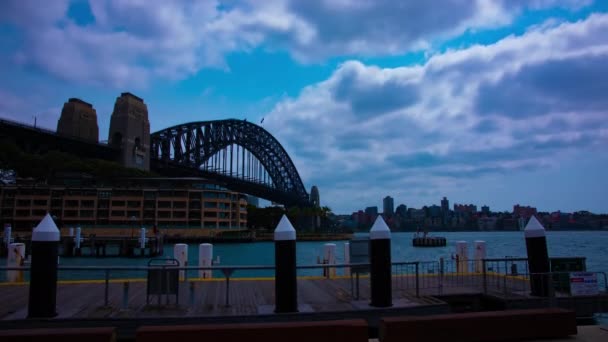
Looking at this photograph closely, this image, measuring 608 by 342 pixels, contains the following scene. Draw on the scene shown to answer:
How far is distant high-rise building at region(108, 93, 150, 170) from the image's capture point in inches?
4769

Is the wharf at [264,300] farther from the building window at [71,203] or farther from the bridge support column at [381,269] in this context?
the building window at [71,203]

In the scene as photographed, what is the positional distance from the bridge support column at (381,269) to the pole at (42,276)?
6730 mm

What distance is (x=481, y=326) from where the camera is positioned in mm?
8352

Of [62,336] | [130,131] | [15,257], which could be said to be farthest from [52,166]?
[62,336]

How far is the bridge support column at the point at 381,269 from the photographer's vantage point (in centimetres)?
1108

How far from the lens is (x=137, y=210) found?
10494 cm

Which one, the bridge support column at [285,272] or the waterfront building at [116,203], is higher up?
the waterfront building at [116,203]

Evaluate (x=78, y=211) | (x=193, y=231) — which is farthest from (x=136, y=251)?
(x=78, y=211)

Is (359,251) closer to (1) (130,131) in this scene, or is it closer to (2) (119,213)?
(2) (119,213)

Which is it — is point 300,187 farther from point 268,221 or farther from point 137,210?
point 137,210

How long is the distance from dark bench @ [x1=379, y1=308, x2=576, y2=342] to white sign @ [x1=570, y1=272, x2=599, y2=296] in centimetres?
463

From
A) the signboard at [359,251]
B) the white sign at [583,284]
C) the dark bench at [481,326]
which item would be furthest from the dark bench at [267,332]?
the white sign at [583,284]

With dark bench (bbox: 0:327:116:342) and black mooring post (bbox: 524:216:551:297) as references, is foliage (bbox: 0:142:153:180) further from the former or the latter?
dark bench (bbox: 0:327:116:342)

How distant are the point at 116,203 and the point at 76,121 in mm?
33058
